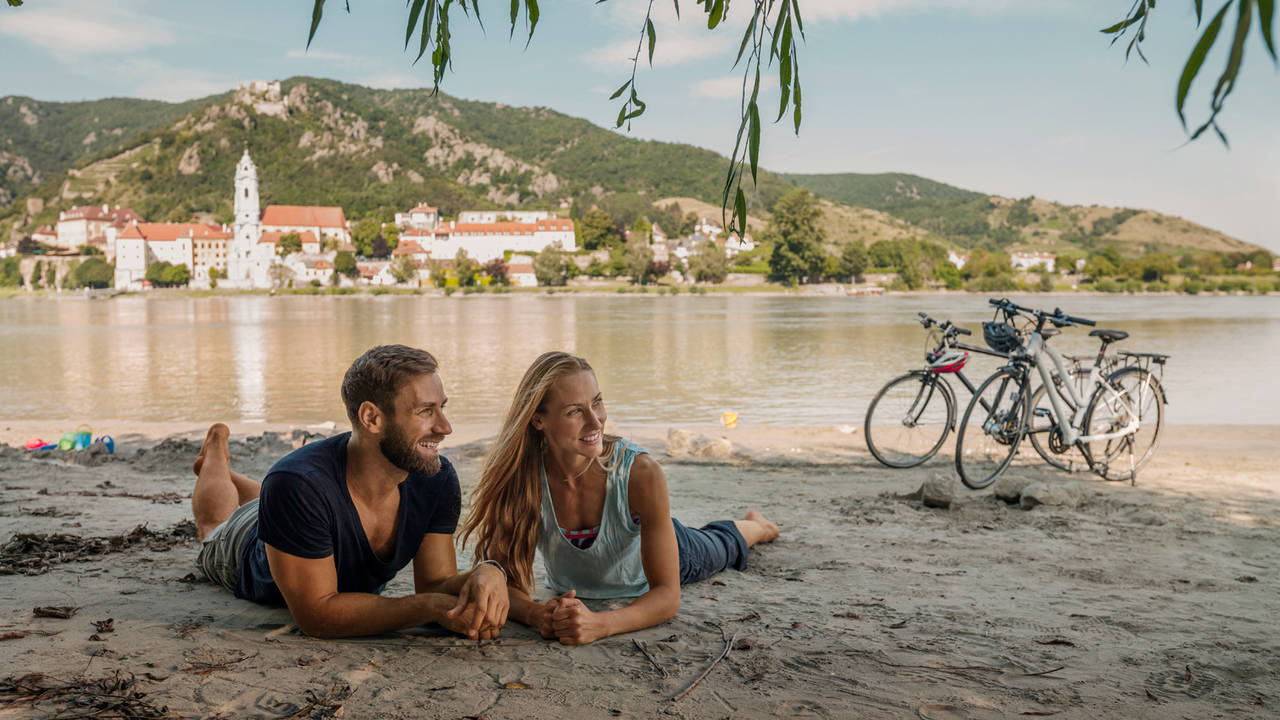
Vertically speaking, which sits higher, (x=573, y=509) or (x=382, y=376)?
(x=382, y=376)

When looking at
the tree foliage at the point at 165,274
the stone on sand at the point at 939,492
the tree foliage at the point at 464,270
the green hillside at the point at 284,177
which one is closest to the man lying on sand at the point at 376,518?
the stone on sand at the point at 939,492

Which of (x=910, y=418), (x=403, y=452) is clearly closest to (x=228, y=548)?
(x=403, y=452)

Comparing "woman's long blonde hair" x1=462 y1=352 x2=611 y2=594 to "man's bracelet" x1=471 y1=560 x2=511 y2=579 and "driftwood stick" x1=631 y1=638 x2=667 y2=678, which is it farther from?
"driftwood stick" x1=631 y1=638 x2=667 y2=678

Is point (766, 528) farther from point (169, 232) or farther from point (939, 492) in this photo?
point (169, 232)

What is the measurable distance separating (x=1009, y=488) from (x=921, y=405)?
171cm

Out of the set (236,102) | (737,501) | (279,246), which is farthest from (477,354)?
(236,102)

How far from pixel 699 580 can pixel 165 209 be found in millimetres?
188133

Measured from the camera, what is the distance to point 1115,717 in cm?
239

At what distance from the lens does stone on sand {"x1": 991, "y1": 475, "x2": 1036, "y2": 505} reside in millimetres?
5754

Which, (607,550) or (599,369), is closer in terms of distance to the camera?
(607,550)

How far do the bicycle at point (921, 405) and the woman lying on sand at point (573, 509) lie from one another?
14.2 ft

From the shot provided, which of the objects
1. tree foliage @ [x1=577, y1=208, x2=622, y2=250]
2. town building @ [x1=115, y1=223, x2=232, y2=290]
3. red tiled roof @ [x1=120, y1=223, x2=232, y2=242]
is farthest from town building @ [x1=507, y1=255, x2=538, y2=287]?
red tiled roof @ [x1=120, y1=223, x2=232, y2=242]

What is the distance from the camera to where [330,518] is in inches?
107

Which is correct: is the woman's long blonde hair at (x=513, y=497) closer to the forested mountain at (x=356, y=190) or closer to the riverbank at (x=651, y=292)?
the riverbank at (x=651, y=292)
